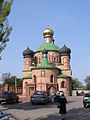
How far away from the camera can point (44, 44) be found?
73.9 m

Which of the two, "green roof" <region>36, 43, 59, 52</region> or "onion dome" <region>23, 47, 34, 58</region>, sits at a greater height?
"green roof" <region>36, 43, 59, 52</region>

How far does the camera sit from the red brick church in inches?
2375

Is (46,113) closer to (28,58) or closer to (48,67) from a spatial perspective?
(48,67)

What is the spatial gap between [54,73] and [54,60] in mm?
9671

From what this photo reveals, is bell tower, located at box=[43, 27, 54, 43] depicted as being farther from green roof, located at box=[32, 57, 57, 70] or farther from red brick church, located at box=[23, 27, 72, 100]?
green roof, located at box=[32, 57, 57, 70]

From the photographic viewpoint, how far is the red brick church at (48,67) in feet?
198

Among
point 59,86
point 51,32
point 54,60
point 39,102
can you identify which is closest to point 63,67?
point 54,60

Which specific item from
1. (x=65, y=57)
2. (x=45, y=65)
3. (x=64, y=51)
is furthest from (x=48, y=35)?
(x=45, y=65)

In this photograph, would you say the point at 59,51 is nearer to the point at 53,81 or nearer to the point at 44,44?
the point at 44,44

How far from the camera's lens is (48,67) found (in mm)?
60625

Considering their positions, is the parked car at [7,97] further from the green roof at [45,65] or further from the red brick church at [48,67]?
the green roof at [45,65]

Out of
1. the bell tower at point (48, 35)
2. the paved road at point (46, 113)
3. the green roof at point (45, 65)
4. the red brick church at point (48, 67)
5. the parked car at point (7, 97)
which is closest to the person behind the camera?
the paved road at point (46, 113)

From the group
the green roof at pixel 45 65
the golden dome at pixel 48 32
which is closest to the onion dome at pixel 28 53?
the golden dome at pixel 48 32

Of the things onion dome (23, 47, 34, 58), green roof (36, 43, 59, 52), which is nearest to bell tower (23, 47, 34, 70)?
onion dome (23, 47, 34, 58)
